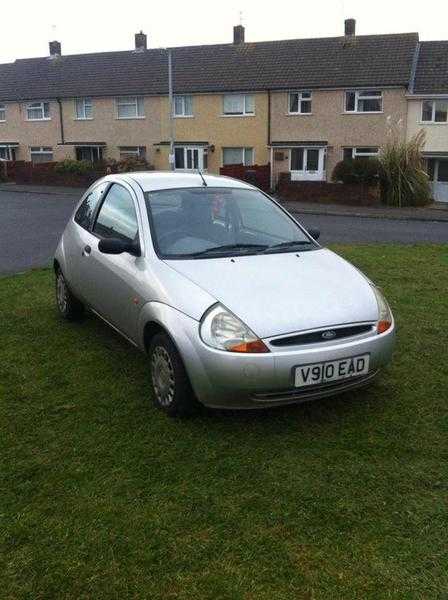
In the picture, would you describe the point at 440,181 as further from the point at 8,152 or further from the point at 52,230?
the point at 8,152

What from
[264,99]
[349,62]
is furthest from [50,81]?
[349,62]

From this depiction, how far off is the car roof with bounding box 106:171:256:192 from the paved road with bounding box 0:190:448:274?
16.3ft

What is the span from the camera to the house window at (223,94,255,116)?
105 feet

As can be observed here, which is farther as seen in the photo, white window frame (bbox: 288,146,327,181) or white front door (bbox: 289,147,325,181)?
white front door (bbox: 289,147,325,181)

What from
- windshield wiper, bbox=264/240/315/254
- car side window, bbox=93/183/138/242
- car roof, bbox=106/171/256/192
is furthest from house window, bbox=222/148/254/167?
windshield wiper, bbox=264/240/315/254

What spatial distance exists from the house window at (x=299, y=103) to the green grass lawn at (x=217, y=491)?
27.9m

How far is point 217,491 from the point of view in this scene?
3.26 metres

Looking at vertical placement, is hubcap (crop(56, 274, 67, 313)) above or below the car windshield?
below

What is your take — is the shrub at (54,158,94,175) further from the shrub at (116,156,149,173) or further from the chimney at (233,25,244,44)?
the chimney at (233,25,244,44)

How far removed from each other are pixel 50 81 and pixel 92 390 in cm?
3866

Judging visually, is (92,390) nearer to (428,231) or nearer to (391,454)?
(391,454)

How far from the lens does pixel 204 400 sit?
3.75 m

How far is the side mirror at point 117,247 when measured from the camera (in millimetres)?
4445

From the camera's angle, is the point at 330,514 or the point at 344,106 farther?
the point at 344,106
